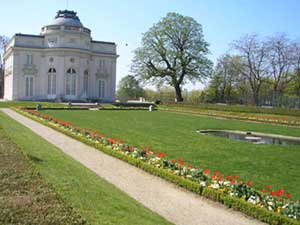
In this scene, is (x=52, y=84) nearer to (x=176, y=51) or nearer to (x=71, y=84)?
(x=71, y=84)

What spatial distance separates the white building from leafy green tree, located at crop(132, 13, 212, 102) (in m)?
9.92

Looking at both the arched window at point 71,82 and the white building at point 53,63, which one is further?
the arched window at point 71,82

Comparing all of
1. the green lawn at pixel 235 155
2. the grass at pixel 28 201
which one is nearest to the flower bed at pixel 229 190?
the green lawn at pixel 235 155

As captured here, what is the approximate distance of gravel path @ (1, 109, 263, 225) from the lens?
675 cm

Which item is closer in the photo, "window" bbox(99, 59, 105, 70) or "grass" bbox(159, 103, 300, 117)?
"grass" bbox(159, 103, 300, 117)

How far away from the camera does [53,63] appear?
5978cm

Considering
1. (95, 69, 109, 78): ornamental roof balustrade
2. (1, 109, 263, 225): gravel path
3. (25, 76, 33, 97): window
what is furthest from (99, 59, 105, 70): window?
(1, 109, 263, 225): gravel path

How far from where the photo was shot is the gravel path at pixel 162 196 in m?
6.75

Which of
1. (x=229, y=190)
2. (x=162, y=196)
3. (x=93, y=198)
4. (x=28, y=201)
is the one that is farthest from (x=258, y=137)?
(x=28, y=201)

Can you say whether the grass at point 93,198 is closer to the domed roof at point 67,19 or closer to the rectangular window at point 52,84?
the rectangular window at point 52,84

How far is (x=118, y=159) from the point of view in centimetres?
1220

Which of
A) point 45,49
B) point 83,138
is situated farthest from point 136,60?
point 83,138

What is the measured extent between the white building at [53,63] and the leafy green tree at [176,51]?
32.5ft

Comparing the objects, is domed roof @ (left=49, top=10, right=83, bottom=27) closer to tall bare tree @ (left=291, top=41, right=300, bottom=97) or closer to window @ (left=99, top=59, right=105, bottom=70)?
window @ (left=99, top=59, right=105, bottom=70)
